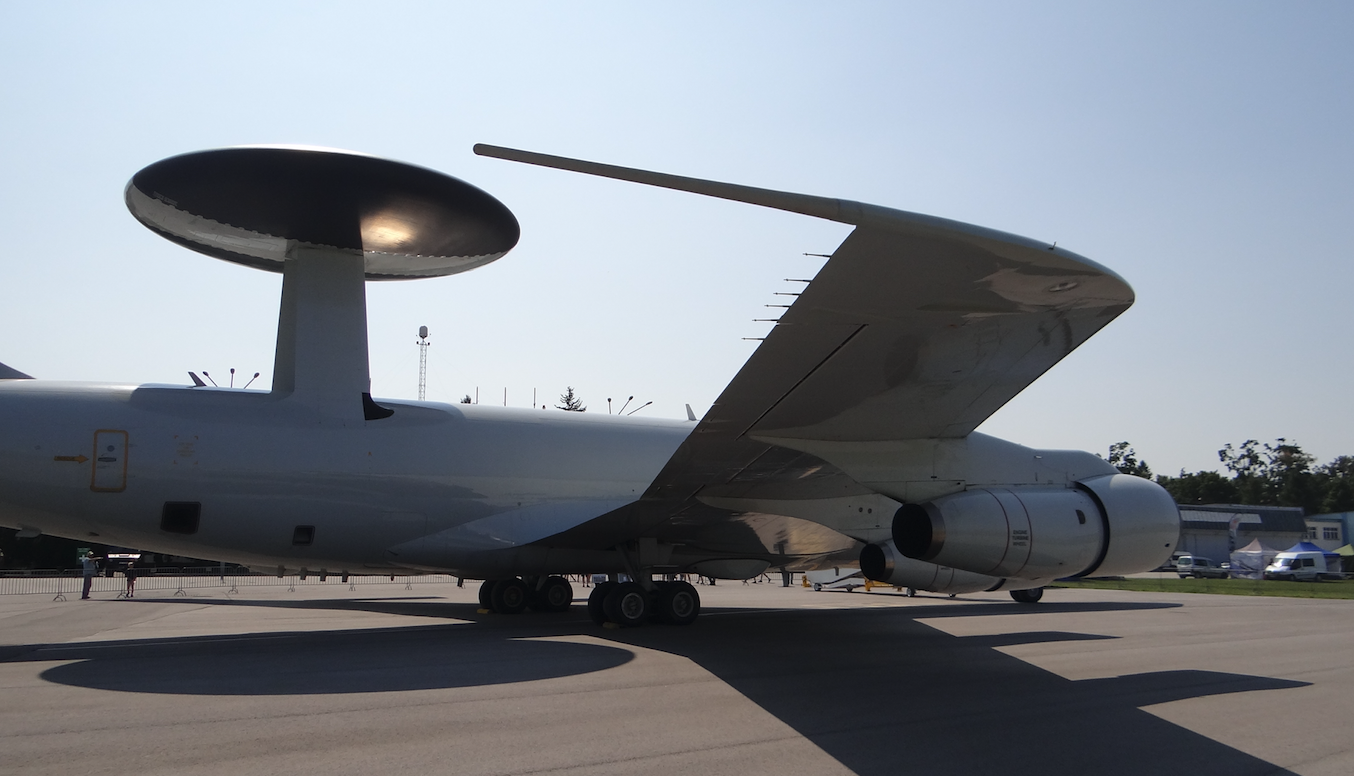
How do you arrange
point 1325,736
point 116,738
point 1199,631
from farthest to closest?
point 1199,631 → point 1325,736 → point 116,738

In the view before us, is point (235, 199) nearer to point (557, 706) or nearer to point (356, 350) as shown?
point (356, 350)

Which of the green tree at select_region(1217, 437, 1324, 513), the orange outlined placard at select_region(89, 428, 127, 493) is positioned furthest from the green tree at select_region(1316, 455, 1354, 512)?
the orange outlined placard at select_region(89, 428, 127, 493)

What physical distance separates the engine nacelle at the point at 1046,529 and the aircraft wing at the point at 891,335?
930mm

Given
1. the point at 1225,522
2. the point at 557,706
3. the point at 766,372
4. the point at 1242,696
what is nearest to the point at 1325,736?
the point at 1242,696

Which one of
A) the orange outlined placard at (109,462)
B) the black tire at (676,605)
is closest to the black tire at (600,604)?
the black tire at (676,605)

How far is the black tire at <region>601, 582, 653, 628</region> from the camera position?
1299cm

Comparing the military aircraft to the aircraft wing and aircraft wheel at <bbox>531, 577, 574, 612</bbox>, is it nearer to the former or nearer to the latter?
the aircraft wing

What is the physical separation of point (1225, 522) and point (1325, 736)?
62.0 m

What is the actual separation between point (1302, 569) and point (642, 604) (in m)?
42.8

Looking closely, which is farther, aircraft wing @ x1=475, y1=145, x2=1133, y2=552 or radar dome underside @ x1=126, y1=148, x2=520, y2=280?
radar dome underside @ x1=126, y1=148, x2=520, y2=280

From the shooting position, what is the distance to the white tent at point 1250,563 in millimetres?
44344

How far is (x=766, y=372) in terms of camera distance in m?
6.87

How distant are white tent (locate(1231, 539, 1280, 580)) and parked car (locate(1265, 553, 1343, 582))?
4.02 ft

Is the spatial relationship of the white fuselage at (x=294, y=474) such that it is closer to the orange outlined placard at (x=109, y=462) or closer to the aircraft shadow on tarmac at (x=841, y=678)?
the orange outlined placard at (x=109, y=462)
